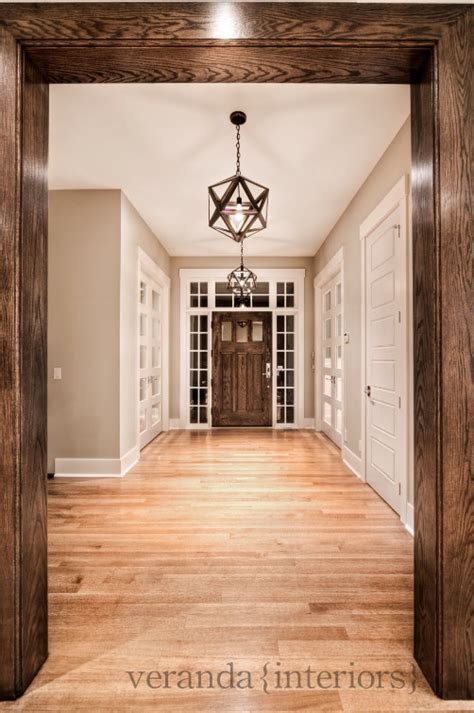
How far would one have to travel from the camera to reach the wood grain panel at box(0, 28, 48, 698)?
1.33 metres

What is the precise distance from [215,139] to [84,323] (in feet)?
6.98

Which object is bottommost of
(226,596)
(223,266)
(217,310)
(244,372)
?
(226,596)

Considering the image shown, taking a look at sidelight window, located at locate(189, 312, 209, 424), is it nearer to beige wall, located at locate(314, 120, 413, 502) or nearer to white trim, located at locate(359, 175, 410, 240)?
beige wall, located at locate(314, 120, 413, 502)

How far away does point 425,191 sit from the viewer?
1424mm

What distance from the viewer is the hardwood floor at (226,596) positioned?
1.39 meters

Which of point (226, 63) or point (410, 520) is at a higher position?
point (226, 63)

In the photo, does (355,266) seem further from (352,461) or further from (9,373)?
(9,373)

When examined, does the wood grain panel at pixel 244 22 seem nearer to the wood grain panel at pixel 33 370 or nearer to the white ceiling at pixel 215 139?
the wood grain panel at pixel 33 370

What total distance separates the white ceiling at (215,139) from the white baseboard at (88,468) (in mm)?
2750

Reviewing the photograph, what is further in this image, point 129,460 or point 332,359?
point 332,359

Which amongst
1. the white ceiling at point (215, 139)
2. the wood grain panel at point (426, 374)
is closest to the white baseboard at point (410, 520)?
the wood grain panel at point (426, 374)

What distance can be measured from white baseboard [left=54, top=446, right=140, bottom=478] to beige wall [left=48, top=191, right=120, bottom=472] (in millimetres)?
50

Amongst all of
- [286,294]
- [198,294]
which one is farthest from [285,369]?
[198,294]

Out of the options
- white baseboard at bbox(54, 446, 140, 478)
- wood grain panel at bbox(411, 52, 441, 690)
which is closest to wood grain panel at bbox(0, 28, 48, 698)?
wood grain panel at bbox(411, 52, 441, 690)
